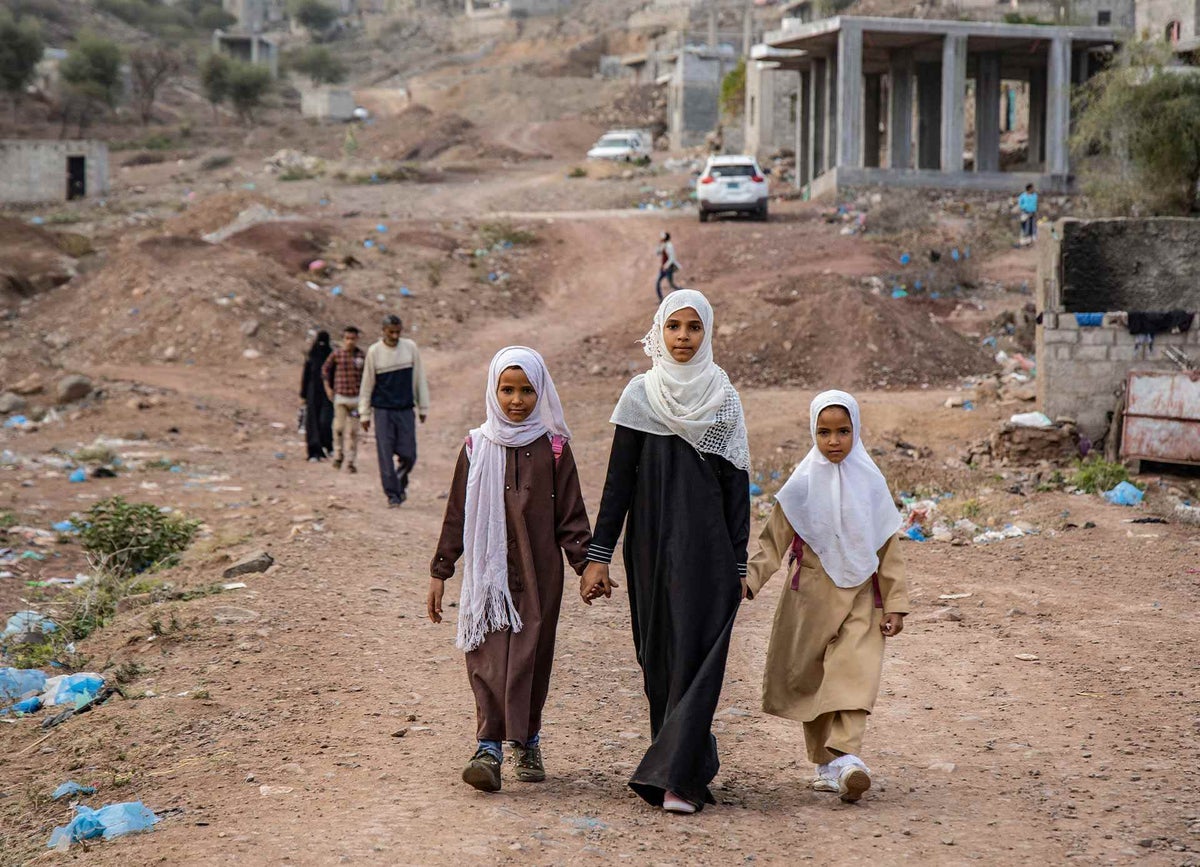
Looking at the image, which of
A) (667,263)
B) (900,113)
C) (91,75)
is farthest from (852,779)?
(91,75)

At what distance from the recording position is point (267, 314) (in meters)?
19.1

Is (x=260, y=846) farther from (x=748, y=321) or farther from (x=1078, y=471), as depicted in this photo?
(x=748, y=321)

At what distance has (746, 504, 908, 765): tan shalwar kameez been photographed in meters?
4.31

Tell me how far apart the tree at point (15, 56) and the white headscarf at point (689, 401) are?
5038cm

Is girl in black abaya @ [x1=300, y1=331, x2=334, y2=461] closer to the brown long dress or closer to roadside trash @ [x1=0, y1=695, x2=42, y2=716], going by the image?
roadside trash @ [x1=0, y1=695, x2=42, y2=716]

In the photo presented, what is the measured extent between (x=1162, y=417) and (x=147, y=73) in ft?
167

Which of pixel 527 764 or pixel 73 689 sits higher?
pixel 527 764

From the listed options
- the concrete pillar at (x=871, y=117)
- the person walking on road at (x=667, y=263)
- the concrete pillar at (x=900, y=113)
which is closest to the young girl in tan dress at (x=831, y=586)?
the person walking on road at (x=667, y=263)

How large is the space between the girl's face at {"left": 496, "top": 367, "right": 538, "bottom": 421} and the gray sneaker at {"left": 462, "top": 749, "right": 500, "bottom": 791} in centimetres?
107

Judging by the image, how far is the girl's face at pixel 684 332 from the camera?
4129 millimetres

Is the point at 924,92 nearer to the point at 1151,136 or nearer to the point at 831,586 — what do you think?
the point at 1151,136

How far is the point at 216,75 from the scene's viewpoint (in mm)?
54625

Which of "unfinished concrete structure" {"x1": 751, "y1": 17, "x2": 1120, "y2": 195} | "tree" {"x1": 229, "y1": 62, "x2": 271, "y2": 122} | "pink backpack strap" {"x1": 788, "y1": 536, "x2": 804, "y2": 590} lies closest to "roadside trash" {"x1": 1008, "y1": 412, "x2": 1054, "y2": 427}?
"pink backpack strap" {"x1": 788, "y1": 536, "x2": 804, "y2": 590}

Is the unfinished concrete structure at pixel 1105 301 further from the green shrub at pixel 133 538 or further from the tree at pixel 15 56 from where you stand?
the tree at pixel 15 56
